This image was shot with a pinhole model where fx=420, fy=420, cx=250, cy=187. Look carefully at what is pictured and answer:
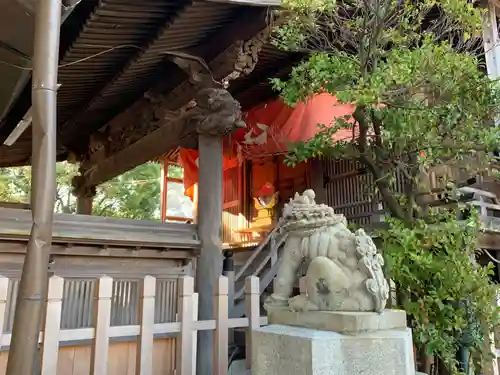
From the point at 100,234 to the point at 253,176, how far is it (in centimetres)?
571

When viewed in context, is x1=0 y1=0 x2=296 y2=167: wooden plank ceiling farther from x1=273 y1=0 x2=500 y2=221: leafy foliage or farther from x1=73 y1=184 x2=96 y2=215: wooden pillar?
x1=73 y1=184 x2=96 y2=215: wooden pillar

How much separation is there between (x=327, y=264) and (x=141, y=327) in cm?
146

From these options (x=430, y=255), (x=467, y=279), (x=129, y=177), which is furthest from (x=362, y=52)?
Result: (x=129, y=177)

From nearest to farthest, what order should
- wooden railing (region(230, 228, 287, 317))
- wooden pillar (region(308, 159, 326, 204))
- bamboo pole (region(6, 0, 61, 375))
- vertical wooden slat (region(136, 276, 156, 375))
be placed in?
bamboo pole (region(6, 0, 61, 375)) → vertical wooden slat (region(136, 276, 156, 375)) → wooden railing (region(230, 228, 287, 317)) → wooden pillar (region(308, 159, 326, 204))

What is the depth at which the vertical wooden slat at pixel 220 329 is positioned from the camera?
3352 millimetres

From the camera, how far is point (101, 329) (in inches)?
113

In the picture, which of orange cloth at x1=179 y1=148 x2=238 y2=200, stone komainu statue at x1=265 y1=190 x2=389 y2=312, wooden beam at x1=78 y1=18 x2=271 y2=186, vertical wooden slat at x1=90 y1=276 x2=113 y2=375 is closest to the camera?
stone komainu statue at x1=265 y1=190 x2=389 y2=312

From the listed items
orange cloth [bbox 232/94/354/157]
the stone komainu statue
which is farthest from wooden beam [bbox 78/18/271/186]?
the stone komainu statue

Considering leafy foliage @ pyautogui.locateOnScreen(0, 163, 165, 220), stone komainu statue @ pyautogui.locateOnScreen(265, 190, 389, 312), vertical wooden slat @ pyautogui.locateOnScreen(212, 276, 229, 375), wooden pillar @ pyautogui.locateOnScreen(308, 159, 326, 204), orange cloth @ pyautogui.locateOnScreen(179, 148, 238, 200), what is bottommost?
vertical wooden slat @ pyautogui.locateOnScreen(212, 276, 229, 375)

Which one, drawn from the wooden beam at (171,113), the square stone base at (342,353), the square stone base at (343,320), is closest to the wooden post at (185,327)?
the square stone base at (343,320)

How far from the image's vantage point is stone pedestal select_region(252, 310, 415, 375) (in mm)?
2305

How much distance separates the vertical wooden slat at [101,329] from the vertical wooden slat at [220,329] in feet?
2.86

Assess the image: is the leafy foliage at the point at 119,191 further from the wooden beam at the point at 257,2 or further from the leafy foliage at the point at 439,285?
the leafy foliage at the point at 439,285

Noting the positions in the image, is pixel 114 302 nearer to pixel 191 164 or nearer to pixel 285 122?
pixel 285 122
